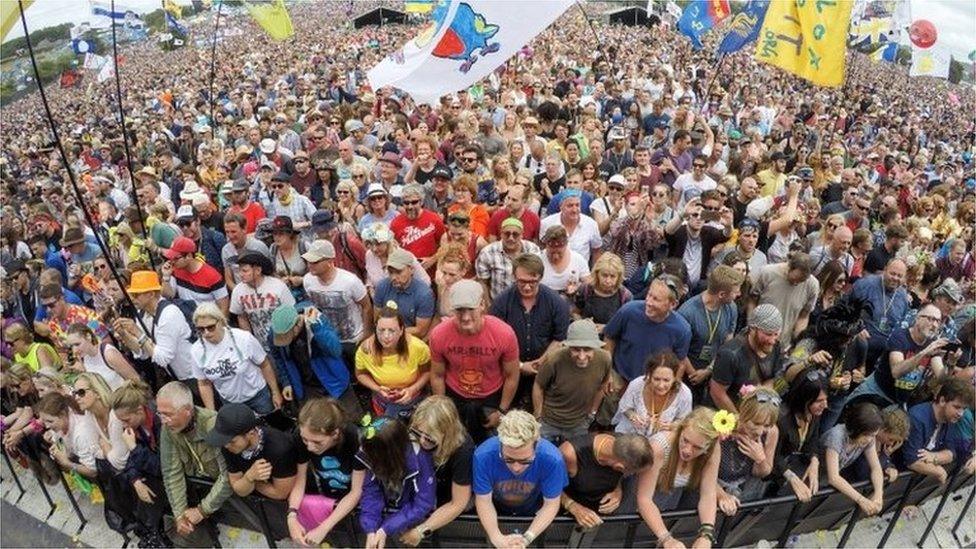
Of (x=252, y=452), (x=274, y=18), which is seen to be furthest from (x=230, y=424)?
(x=274, y=18)

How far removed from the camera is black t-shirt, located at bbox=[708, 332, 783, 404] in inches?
163

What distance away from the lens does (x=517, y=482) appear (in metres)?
3.58

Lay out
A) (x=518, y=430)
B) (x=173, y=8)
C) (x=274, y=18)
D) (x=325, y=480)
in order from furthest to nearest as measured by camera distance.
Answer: (x=173, y=8), (x=274, y=18), (x=325, y=480), (x=518, y=430)

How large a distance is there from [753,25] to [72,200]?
1280 centimetres

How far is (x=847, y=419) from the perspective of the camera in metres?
4.07

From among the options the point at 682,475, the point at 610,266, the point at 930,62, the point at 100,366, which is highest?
the point at 610,266

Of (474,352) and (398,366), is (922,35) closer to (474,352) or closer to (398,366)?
(474,352)

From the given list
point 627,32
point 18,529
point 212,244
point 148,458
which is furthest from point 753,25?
point 627,32

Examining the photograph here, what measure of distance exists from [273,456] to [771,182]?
705 centimetres

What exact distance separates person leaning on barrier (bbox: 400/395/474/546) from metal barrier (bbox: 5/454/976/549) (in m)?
0.15

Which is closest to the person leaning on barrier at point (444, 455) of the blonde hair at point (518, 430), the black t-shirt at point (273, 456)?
the blonde hair at point (518, 430)

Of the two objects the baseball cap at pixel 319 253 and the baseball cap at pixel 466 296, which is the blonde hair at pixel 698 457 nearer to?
the baseball cap at pixel 466 296

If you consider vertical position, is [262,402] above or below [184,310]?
below

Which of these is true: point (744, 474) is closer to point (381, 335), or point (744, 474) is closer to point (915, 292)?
point (381, 335)
